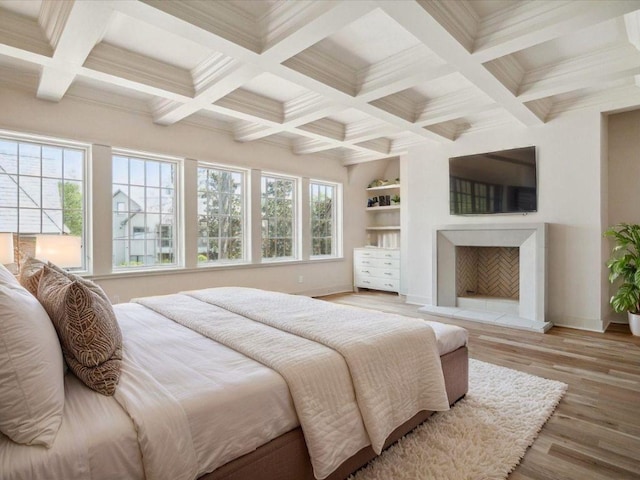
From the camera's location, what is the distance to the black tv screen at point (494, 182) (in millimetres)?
4469

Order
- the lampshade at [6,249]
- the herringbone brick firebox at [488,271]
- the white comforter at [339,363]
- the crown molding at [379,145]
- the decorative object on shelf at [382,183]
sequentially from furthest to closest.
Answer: the decorative object on shelf at [382,183], the crown molding at [379,145], the herringbone brick firebox at [488,271], the lampshade at [6,249], the white comforter at [339,363]

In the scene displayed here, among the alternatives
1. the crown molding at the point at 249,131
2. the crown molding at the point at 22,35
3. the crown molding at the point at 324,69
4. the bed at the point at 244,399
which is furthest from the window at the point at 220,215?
the bed at the point at 244,399

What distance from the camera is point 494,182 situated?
4719 millimetres

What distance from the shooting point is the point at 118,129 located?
391 centimetres

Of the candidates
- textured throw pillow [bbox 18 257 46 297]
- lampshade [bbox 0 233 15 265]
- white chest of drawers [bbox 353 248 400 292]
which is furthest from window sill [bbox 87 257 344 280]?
textured throw pillow [bbox 18 257 46 297]

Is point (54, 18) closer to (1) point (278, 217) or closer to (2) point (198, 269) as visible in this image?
(2) point (198, 269)

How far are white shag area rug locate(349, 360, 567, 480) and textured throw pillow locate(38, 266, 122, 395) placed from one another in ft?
Result: 3.72

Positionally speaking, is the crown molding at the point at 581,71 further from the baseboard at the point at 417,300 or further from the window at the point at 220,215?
the window at the point at 220,215

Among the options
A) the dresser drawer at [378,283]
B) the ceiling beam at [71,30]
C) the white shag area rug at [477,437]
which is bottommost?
the white shag area rug at [477,437]

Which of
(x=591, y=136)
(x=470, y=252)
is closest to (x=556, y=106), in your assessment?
(x=591, y=136)

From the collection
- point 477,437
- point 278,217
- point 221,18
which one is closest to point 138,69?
point 221,18

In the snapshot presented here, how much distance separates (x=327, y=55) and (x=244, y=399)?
2720mm

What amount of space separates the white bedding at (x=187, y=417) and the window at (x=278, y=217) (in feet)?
12.7

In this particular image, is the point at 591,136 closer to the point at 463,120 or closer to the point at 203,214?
the point at 463,120
